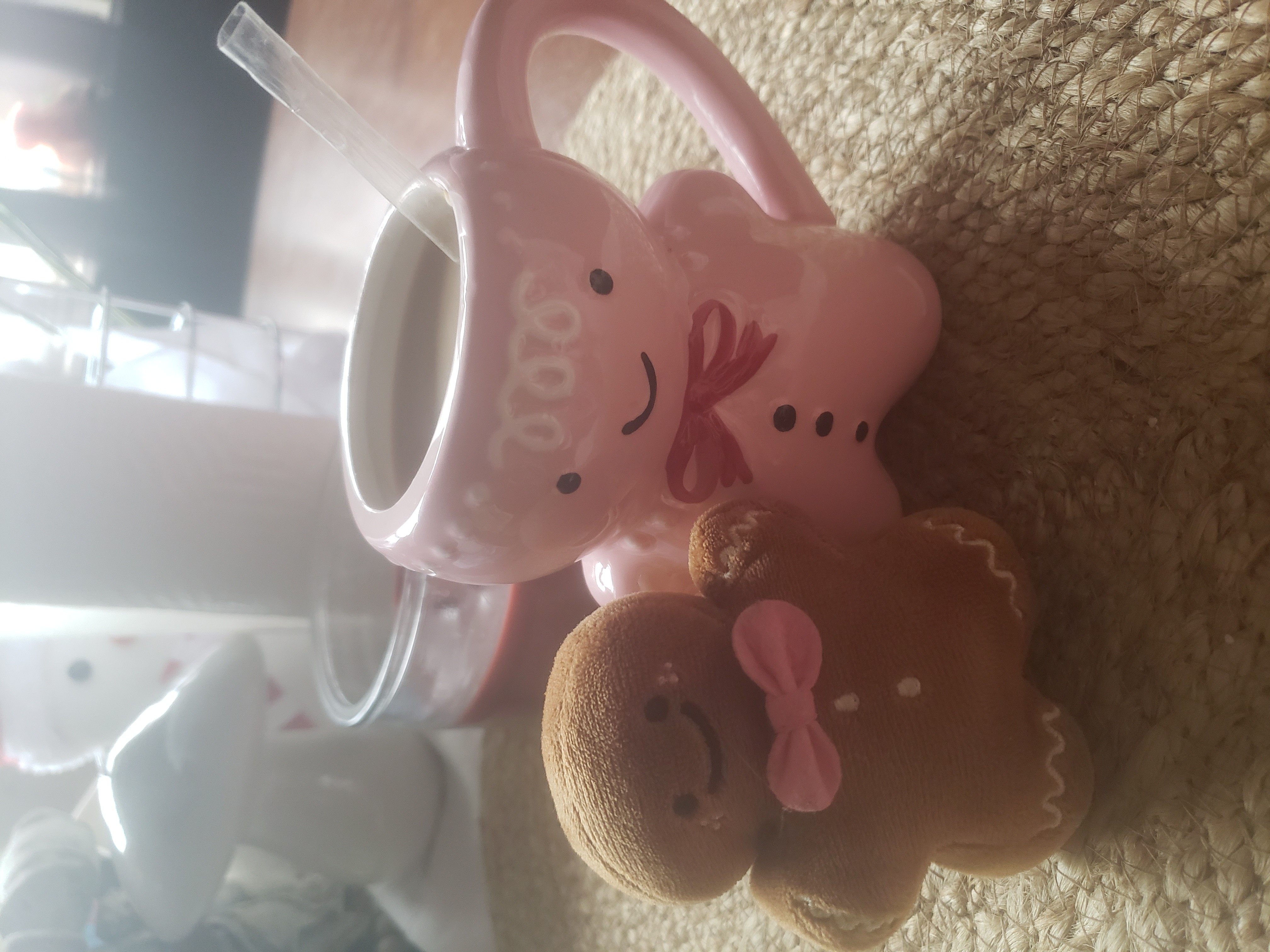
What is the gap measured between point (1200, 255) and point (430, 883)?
831mm

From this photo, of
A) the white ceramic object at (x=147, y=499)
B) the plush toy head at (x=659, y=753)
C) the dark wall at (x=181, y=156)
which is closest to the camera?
the plush toy head at (x=659, y=753)

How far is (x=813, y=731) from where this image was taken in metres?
0.27

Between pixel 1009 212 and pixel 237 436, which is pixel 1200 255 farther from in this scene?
pixel 237 436

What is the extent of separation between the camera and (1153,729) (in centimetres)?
32

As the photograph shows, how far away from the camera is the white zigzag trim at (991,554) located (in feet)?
1.07

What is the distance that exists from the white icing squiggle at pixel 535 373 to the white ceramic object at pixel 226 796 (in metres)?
0.54

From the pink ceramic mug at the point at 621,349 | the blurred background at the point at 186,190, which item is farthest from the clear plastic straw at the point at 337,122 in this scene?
the blurred background at the point at 186,190

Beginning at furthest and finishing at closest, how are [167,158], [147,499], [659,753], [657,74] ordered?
[167,158], [147,499], [657,74], [659,753]

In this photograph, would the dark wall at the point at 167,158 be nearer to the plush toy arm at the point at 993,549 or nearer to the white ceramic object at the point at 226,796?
the white ceramic object at the point at 226,796

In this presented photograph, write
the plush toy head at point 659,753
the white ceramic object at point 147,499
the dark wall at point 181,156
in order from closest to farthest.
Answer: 1. the plush toy head at point 659,753
2. the white ceramic object at point 147,499
3. the dark wall at point 181,156

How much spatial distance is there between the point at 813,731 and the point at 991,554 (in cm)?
12

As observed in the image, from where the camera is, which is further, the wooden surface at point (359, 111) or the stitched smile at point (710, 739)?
the wooden surface at point (359, 111)

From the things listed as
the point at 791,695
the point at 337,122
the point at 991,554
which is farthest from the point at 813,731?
the point at 337,122

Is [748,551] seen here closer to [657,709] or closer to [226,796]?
[657,709]
